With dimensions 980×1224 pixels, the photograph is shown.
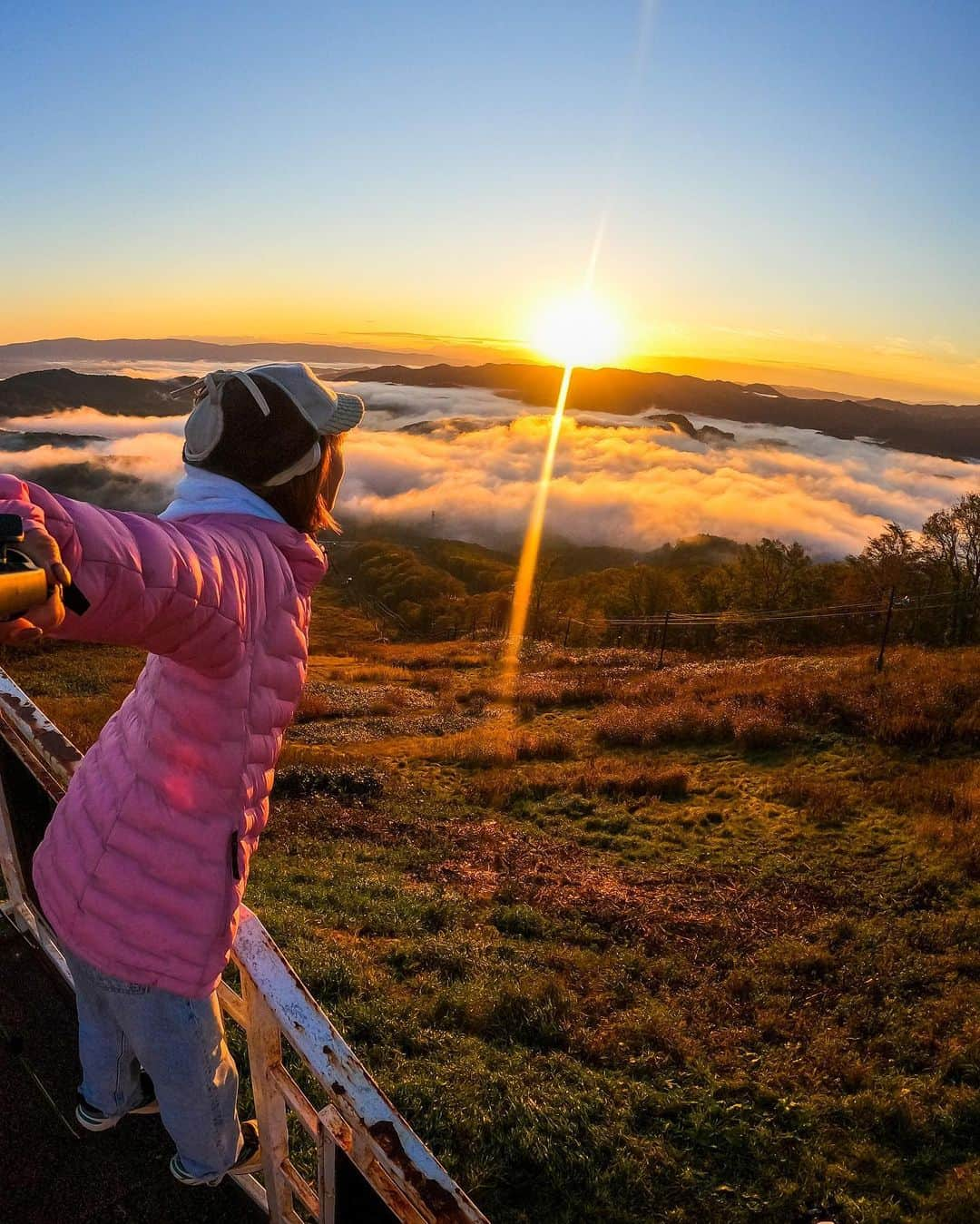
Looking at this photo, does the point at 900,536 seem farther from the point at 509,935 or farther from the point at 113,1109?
the point at 113,1109

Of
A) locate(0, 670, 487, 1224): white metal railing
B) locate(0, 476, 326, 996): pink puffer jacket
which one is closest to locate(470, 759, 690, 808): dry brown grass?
locate(0, 670, 487, 1224): white metal railing

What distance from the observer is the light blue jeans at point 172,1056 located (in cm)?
179

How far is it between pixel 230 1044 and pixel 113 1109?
200 cm

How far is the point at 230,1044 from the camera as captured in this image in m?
4.09

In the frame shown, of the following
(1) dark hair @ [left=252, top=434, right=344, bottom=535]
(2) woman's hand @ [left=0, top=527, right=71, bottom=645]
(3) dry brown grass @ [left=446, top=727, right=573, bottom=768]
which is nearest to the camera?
(2) woman's hand @ [left=0, top=527, right=71, bottom=645]

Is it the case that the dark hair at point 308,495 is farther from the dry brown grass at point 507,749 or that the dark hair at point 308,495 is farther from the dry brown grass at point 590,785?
the dry brown grass at point 507,749

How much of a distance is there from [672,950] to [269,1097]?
610 centimetres

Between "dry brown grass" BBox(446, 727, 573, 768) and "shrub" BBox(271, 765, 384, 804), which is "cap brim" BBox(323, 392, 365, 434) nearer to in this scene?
"shrub" BBox(271, 765, 384, 804)

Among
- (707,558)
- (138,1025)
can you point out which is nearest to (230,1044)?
(138,1025)

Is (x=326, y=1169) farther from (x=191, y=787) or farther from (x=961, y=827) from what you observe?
(x=961, y=827)

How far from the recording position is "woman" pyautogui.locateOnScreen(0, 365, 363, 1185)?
1.46m

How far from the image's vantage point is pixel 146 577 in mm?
1113

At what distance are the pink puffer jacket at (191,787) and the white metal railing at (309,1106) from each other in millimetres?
142

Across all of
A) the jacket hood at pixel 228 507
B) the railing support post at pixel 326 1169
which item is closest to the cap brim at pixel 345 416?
the jacket hood at pixel 228 507
